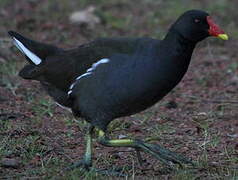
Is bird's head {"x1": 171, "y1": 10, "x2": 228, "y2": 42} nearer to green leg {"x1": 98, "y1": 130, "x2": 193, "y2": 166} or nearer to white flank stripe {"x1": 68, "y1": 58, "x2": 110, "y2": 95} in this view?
white flank stripe {"x1": 68, "y1": 58, "x2": 110, "y2": 95}

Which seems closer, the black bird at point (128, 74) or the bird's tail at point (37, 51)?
the black bird at point (128, 74)

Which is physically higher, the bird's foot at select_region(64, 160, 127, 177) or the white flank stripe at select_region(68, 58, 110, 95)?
the white flank stripe at select_region(68, 58, 110, 95)

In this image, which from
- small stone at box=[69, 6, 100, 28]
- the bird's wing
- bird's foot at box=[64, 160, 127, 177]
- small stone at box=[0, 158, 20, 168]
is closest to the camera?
bird's foot at box=[64, 160, 127, 177]

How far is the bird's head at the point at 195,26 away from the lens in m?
5.06

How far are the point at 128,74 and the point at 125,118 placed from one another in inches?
62.6

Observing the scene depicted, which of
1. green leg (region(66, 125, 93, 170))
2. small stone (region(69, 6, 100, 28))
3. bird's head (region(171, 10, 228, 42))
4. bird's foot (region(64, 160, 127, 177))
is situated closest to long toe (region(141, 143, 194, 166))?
bird's foot (region(64, 160, 127, 177))

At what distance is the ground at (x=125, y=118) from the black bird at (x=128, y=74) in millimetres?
314

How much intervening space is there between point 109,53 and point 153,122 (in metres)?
1.49

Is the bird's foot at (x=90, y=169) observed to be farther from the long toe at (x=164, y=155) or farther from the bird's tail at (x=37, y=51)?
the bird's tail at (x=37, y=51)

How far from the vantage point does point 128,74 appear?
197 inches

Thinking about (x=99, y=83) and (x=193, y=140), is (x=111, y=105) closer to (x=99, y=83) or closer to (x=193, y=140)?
(x=99, y=83)

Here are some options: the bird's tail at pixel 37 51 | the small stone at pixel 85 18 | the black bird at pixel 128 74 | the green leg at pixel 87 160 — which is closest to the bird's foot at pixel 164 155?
the black bird at pixel 128 74

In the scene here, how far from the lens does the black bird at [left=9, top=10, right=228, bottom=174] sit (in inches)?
196

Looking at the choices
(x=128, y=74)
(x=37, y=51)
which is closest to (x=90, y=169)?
(x=128, y=74)
